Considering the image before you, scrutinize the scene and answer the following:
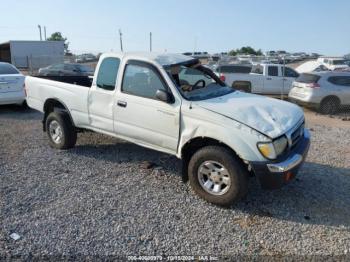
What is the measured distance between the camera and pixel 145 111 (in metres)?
5.00

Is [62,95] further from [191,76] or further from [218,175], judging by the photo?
[218,175]

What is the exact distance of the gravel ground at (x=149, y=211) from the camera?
3619 millimetres

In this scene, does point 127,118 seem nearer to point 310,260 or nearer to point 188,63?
point 188,63

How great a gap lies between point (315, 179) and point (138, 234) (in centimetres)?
299

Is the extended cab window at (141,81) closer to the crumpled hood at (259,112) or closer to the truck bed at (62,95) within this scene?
the crumpled hood at (259,112)

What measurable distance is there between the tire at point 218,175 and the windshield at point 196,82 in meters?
0.86

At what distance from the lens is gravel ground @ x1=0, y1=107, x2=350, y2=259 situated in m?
3.62

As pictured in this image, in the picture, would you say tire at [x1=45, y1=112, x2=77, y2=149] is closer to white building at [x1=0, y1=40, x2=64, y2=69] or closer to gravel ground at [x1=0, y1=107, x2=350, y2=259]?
gravel ground at [x1=0, y1=107, x2=350, y2=259]

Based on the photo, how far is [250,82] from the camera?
1558 cm

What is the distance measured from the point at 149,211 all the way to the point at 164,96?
1.51 metres

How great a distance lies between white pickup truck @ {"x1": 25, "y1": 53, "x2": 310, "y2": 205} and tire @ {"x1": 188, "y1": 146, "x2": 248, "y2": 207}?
0.5 inches

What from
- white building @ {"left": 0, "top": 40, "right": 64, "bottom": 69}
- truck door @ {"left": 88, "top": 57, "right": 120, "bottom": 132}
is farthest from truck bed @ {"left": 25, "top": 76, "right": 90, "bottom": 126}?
white building @ {"left": 0, "top": 40, "right": 64, "bottom": 69}

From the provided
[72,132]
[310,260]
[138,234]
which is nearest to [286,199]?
[310,260]

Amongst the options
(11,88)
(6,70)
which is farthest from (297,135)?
(6,70)
